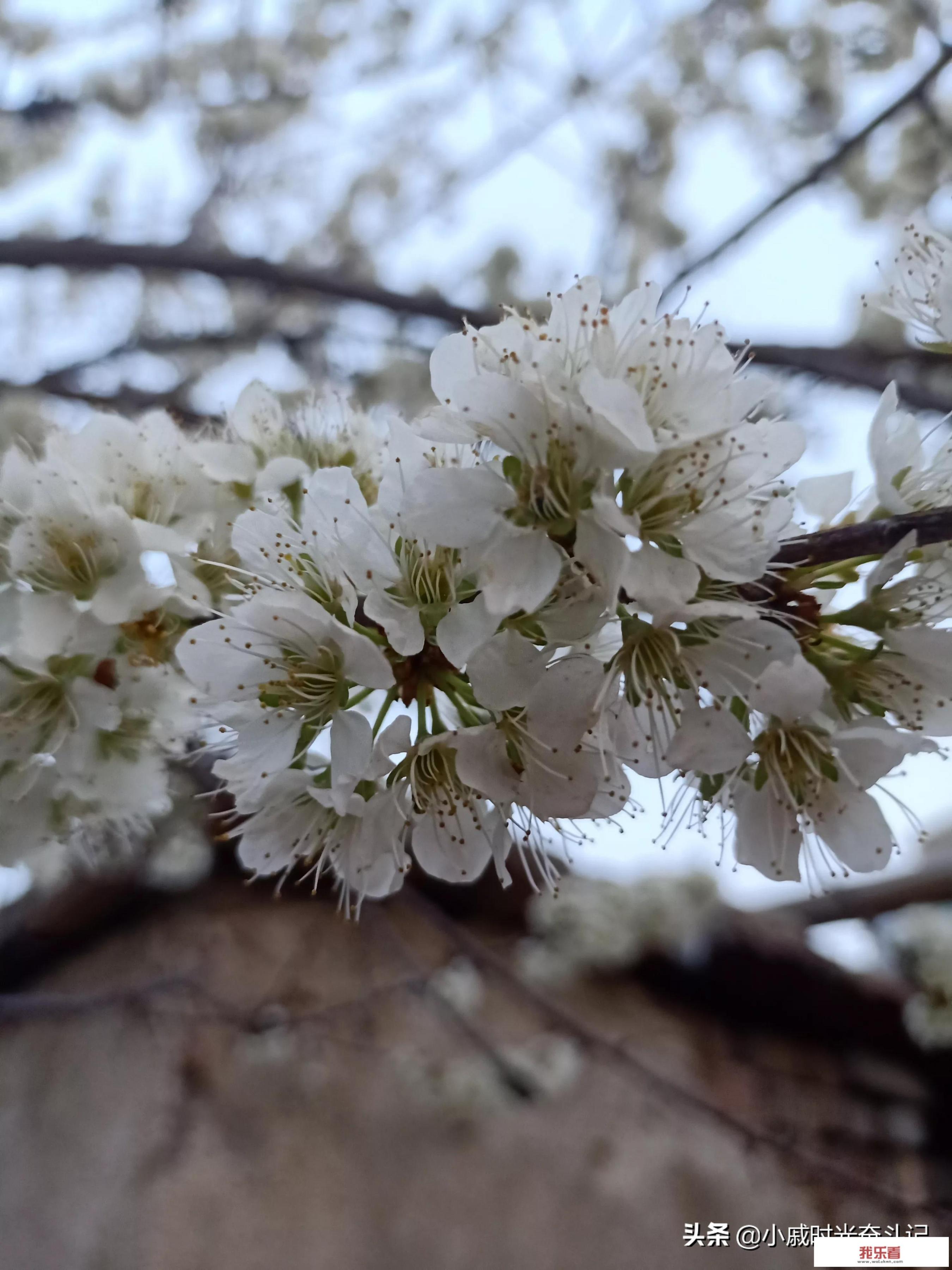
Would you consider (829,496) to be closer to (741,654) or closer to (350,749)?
(741,654)

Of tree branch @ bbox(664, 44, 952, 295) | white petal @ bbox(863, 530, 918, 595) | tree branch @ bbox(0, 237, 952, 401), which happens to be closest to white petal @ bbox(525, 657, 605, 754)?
white petal @ bbox(863, 530, 918, 595)

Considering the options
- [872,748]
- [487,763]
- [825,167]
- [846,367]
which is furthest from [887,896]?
[487,763]

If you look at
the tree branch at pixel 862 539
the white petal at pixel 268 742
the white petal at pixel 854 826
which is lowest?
the white petal at pixel 854 826

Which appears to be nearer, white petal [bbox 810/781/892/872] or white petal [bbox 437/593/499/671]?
white petal [bbox 437/593/499/671]

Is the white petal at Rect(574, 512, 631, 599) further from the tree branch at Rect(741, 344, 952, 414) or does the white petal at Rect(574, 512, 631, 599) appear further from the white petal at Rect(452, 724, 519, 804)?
the tree branch at Rect(741, 344, 952, 414)

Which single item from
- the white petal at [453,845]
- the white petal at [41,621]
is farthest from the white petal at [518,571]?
the white petal at [41,621]

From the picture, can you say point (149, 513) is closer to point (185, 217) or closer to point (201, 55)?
→ point (185, 217)

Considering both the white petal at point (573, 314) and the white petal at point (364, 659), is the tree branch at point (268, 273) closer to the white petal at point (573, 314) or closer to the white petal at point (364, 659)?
the white petal at point (573, 314)
